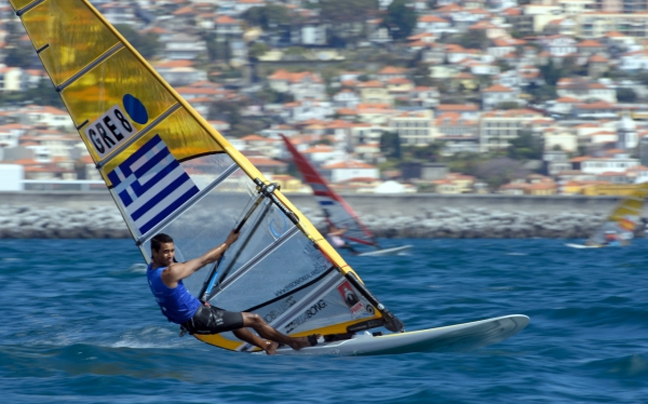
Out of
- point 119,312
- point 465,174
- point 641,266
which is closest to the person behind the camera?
point 119,312

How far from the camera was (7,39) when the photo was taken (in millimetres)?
80375

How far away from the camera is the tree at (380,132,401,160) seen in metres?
60.3

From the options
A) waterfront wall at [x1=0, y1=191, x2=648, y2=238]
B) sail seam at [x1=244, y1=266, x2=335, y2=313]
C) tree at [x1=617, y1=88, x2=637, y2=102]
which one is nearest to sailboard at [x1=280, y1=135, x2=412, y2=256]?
waterfront wall at [x1=0, y1=191, x2=648, y2=238]

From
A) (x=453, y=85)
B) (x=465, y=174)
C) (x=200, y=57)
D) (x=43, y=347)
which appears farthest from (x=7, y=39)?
(x=43, y=347)

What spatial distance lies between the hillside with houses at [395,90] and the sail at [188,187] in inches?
1178

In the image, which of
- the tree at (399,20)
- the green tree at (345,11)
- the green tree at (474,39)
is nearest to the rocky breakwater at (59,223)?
the green tree at (474,39)

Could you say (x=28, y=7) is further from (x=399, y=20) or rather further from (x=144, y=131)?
(x=399, y=20)

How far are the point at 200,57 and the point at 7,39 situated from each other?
1537cm

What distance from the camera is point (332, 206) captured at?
20.5 meters

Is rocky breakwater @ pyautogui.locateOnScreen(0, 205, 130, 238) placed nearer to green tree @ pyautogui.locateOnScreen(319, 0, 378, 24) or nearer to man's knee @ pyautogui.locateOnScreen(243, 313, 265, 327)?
man's knee @ pyautogui.locateOnScreen(243, 313, 265, 327)

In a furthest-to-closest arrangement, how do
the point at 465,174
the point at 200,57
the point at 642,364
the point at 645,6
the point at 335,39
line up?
the point at 645,6 < the point at 335,39 < the point at 200,57 < the point at 465,174 < the point at 642,364

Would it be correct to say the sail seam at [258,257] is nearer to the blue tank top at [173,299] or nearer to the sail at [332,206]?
the blue tank top at [173,299]

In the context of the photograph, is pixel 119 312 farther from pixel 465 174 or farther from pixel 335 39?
pixel 335 39

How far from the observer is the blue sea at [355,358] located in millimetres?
6000
